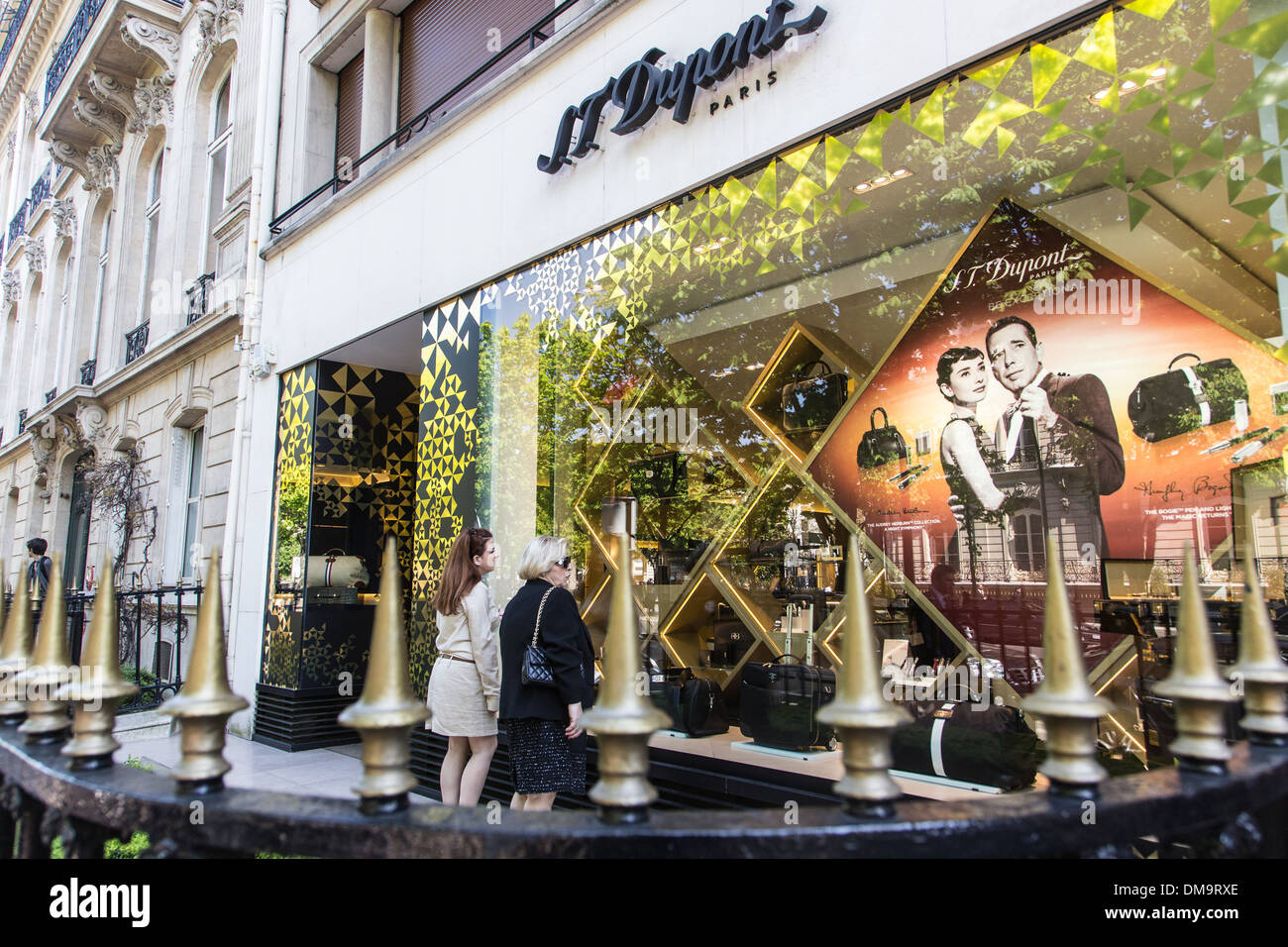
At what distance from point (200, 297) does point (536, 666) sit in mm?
10148

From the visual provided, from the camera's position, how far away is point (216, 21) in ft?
37.3

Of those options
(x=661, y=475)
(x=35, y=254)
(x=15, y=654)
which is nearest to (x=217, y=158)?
(x=661, y=475)

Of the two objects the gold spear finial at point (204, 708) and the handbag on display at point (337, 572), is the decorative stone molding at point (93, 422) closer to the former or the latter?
the handbag on display at point (337, 572)

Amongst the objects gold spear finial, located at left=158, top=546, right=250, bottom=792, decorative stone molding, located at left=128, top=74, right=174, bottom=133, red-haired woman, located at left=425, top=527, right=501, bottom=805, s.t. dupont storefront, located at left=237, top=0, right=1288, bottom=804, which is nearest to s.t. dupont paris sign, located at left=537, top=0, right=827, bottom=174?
s.t. dupont storefront, located at left=237, top=0, right=1288, bottom=804

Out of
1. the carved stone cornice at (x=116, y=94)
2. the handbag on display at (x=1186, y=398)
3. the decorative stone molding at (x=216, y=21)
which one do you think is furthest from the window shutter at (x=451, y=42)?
the carved stone cornice at (x=116, y=94)

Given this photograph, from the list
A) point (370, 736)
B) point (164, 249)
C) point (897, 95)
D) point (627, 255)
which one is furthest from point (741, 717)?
point (164, 249)

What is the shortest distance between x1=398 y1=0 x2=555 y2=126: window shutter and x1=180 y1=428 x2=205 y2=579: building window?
589 cm

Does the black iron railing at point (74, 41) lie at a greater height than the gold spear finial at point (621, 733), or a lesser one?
greater

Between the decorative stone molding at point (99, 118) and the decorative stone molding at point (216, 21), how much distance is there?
4.19 metres

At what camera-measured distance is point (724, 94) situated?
15.5 feet

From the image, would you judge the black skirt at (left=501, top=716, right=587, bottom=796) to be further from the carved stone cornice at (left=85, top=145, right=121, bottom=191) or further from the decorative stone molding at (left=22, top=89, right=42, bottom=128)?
the decorative stone molding at (left=22, top=89, right=42, bottom=128)

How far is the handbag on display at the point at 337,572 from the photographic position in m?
8.32

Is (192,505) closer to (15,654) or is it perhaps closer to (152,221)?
(152,221)
